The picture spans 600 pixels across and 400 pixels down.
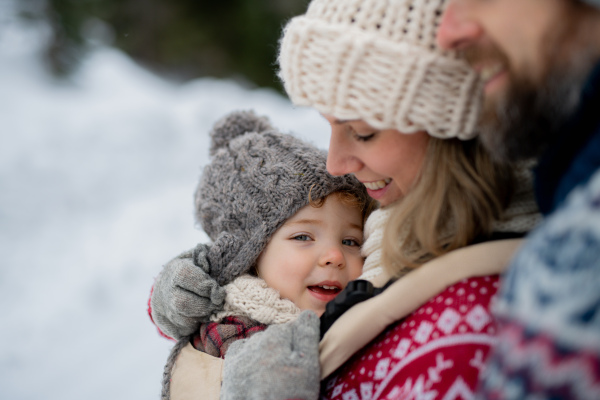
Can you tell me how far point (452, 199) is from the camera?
1.33 m

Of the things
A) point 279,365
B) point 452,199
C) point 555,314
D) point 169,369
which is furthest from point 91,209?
point 555,314

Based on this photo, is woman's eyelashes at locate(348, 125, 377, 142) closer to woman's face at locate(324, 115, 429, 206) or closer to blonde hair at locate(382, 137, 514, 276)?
woman's face at locate(324, 115, 429, 206)

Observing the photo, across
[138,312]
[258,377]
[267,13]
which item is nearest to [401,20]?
[258,377]

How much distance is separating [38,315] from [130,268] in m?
0.73

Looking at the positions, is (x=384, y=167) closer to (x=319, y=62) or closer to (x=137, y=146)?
(x=319, y=62)

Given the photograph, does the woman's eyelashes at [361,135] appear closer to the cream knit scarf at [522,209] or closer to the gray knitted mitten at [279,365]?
the cream knit scarf at [522,209]

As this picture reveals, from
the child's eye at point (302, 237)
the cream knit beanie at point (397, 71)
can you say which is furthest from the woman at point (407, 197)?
the child's eye at point (302, 237)

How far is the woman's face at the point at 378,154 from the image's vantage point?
1405mm

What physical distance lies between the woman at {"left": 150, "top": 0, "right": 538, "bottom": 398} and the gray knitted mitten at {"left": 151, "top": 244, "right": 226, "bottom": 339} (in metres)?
0.41

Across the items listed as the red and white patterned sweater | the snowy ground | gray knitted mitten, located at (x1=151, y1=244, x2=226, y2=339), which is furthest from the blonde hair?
the snowy ground

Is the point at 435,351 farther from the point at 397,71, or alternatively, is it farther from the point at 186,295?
the point at 186,295

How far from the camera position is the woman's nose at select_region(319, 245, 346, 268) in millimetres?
1866

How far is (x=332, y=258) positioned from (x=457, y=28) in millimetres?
935

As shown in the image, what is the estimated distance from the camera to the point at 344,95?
131cm
